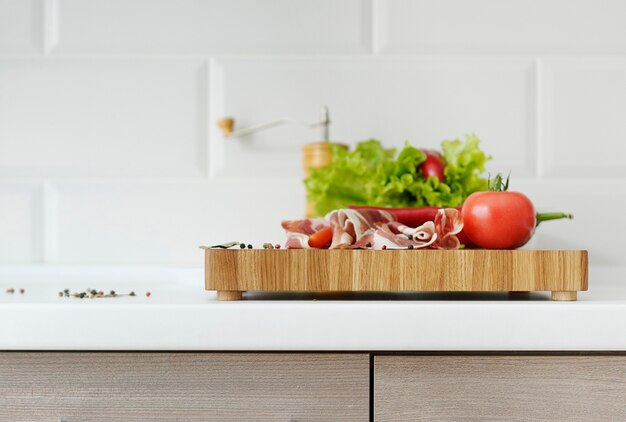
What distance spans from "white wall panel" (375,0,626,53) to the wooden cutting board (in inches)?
24.6

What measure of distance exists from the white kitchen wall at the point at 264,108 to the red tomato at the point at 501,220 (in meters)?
0.44

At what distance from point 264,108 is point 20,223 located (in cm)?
52

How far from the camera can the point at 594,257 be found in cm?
125

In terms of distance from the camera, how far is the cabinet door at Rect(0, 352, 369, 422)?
0.68 metres

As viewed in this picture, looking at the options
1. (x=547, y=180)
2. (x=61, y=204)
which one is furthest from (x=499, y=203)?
(x=61, y=204)

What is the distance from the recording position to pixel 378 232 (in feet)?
2.67

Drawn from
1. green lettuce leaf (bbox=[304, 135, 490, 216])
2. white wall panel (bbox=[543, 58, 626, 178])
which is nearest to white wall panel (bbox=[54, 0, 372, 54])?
green lettuce leaf (bbox=[304, 135, 490, 216])

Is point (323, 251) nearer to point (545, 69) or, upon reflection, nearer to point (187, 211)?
point (187, 211)

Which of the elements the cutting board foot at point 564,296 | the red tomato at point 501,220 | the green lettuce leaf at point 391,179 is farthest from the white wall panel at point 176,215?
the cutting board foot at point 564,296

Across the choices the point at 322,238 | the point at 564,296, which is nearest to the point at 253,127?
the point at 322,238

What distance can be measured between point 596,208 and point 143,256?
884 mm

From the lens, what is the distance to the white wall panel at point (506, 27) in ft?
4.09

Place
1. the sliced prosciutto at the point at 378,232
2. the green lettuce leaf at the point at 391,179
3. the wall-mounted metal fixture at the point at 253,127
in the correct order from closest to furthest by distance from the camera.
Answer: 1. the sliced prosciutto at the point at 378,232
2. the green lettuce leaf at the point at 391,179
3. the wall-mounted metal fixture at the point at 253,127

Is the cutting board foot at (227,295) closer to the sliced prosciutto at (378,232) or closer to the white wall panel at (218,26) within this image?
the sliced prosciutto at (378,232)
